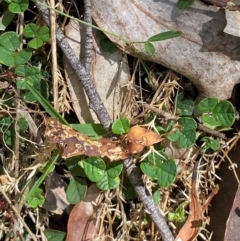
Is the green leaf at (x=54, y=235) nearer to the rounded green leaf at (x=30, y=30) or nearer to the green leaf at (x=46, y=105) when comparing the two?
the green leaf at (x=46, y=105)

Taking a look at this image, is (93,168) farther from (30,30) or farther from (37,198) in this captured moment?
(30,30)

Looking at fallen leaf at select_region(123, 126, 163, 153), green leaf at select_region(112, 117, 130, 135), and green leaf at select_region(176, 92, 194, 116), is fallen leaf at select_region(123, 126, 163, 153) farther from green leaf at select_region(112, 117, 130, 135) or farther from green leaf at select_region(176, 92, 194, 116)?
green leaf at select_region(176, 92, 194, 116)

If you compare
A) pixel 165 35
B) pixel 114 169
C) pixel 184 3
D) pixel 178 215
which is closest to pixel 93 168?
pixel 114 169

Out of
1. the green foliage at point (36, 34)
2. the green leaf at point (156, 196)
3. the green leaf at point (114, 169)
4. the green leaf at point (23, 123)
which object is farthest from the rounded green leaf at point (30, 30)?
the green leaf at point (156, 196)

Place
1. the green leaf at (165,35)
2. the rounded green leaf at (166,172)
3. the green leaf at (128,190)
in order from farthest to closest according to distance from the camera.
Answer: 1. the green leaf at (128,190)
2. the rounded green leaf at (166,172)
3. the green leaf at (165,35)

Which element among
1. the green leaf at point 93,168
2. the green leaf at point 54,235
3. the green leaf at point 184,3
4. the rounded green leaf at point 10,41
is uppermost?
the green leaf at point 184,3

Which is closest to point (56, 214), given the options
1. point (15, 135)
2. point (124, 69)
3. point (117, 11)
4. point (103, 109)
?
point (15, 135)

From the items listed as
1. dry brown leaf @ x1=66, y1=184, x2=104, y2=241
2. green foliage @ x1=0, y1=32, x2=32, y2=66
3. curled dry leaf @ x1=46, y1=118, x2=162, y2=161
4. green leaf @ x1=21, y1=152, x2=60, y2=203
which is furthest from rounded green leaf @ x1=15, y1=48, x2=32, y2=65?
dry brown leaf @ x1=66, y1=184, x2=104, y2=241
